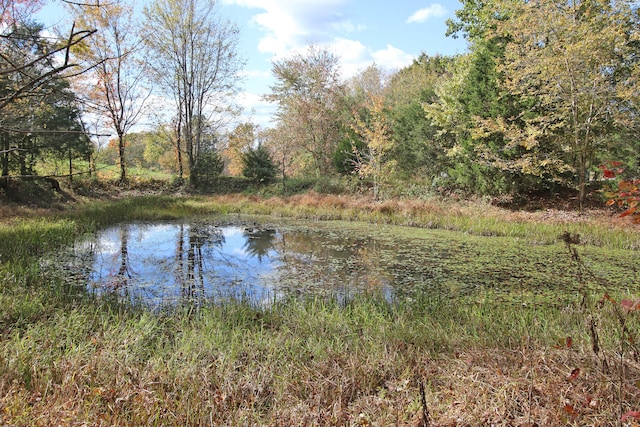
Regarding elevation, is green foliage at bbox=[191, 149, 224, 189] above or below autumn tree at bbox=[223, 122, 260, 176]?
below

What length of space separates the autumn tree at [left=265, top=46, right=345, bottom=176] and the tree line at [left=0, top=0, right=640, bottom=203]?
0.24ft

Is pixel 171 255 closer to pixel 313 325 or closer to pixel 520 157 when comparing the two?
pixel 313 325

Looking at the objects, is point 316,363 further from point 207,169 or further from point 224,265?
point 207,169

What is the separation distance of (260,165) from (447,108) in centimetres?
979

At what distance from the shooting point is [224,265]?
6691 mm

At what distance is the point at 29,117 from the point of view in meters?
10.3

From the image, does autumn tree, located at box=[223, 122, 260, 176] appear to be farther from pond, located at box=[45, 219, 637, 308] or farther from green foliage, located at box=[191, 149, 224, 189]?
pond, located at box=[45, 219, 637, 308]

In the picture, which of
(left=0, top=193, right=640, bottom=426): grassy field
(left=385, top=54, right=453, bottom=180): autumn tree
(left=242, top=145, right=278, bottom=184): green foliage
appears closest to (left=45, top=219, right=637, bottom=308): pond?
(left=0, top=193, right=640, bottom=426): grassy field

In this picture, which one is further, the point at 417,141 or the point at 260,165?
the point at 260,165

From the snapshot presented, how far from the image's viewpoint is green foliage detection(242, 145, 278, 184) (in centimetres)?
2018

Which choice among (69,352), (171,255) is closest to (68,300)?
(69,352)

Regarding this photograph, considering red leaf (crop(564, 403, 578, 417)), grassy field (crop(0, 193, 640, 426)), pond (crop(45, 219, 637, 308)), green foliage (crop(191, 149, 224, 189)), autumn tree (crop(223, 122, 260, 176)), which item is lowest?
pond (crop(45, 219, 637, 308))

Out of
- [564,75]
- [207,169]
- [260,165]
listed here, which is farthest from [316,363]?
[207,169]

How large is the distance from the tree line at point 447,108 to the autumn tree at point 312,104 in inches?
2.9
